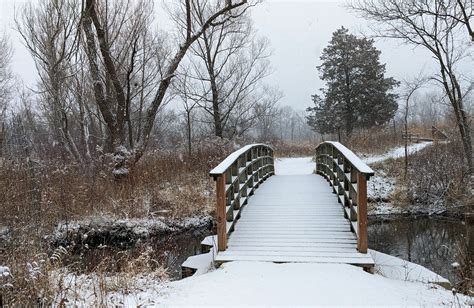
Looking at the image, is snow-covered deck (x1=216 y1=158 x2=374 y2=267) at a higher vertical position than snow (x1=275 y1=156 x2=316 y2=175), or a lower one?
lower

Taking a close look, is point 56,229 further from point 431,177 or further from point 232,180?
point 431,177

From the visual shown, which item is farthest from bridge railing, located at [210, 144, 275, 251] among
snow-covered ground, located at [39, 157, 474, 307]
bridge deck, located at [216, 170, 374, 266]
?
snow-covered ground, located at [39, 157, 474, 307]

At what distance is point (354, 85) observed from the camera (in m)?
21.1

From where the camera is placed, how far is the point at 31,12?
12039 mm

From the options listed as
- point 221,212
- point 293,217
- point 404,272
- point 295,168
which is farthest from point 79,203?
point 295,168

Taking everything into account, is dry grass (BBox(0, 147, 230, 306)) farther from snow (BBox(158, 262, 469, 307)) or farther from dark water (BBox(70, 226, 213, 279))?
snow (BBox(158, 262, 469, 307))

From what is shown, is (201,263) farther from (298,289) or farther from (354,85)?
(354,85)

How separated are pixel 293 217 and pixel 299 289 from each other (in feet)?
8.08

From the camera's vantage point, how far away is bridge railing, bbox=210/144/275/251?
195 inches

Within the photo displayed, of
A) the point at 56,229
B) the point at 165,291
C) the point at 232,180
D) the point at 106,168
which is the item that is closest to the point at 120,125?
the point at 106,168

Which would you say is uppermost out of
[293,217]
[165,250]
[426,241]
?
[293,217]

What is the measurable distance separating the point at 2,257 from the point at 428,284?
15.4 ft

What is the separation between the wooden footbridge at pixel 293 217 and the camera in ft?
15.7

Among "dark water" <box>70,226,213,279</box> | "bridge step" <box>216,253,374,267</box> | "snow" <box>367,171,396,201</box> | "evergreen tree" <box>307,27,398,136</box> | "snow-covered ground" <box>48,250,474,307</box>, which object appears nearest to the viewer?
"snow-covered ground" <box>48,250,474,307</box>
